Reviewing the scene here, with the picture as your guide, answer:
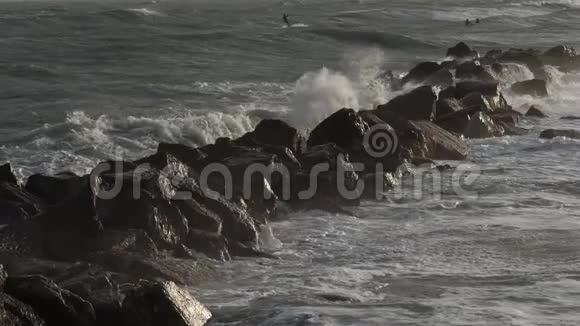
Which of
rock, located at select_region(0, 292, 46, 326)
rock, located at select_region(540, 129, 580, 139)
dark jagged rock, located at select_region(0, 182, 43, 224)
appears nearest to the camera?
rock, located at select_region(0, 292, 46, 326)

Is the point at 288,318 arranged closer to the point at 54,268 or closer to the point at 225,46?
the point at 54,268

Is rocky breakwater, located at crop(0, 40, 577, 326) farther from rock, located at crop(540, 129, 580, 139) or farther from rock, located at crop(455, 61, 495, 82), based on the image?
rock, located at crop(455, 61, 495, 82)

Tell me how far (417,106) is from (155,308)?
1042cm

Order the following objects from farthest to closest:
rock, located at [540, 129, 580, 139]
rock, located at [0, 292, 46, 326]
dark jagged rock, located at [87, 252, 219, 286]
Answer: rock, located at [540, 129, 580, 139] < dark jagged rock, located at [87, 252, 219, 286] < rock, located at [0, 292, 46, 326]

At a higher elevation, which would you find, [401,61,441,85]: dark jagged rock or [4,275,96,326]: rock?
[401,61,441,85]: dark jagged rock

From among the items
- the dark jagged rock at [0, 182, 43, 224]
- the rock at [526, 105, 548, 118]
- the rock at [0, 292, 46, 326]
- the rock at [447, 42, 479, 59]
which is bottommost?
the rock at [0, 292, 46, 326]

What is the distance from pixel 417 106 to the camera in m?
17.2

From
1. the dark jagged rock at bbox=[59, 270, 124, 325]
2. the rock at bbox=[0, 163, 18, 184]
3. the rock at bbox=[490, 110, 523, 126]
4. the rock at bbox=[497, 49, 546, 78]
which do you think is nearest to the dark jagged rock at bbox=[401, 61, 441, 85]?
the rock at bbox=[497, 49, 546, 78]

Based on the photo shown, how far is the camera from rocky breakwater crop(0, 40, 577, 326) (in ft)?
24.8

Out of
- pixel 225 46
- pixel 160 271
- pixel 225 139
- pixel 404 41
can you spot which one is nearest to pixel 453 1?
pixel 404 41

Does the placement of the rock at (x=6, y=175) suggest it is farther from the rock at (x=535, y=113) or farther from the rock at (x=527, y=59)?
the rock at (x=527, y=59)
